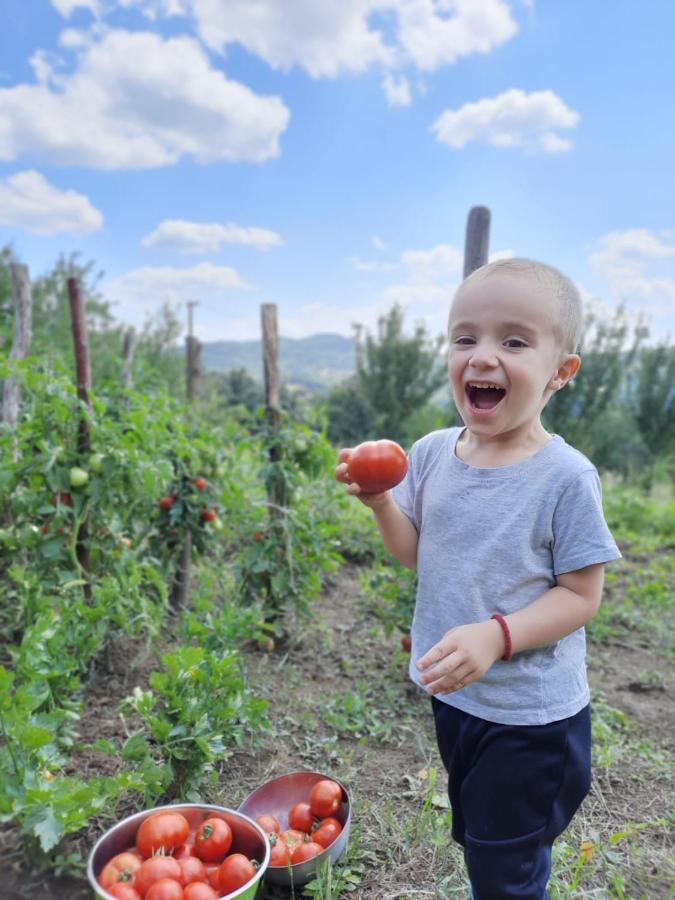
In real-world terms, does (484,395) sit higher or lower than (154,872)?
higher

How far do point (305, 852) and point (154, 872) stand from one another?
49cm

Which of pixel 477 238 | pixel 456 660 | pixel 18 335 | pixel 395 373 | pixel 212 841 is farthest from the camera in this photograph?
pixel 395 373

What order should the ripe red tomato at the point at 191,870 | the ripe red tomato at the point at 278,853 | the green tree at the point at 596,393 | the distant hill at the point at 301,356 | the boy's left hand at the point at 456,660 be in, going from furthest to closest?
the distant hill at the point at 301,356, the green tree at the point at 596,393, the ripe red tomato at the point at 278,853, the ripe red tomato at the point at 191,870, the boy's left hand at the point at 456,660

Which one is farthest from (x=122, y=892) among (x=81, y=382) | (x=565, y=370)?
(x=81, y=382)

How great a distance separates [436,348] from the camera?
75.2 feet

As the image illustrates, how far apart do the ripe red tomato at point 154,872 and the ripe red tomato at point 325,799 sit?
0.56m

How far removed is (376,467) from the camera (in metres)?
1.46

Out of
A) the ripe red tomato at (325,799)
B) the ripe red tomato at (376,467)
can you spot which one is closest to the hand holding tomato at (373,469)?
the ripe red tomato at (376,467)

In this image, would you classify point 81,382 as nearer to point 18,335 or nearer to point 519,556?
point 18,335

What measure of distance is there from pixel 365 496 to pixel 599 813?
5.32 ft

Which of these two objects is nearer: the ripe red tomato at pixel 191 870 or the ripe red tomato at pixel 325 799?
the ripe red tomato at pixel 191 870

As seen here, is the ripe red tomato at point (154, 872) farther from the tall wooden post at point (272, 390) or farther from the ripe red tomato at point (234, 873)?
the tall wooden post at point (272, 390)

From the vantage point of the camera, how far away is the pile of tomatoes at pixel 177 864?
1424 millimetres

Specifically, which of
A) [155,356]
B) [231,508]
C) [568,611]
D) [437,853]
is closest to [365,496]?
[568,611]
